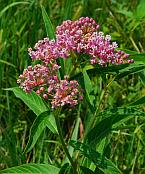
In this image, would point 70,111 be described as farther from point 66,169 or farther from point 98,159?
point 98,159

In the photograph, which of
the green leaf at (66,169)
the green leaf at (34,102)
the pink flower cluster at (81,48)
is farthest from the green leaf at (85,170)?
the pink flower cluster at (81,48)

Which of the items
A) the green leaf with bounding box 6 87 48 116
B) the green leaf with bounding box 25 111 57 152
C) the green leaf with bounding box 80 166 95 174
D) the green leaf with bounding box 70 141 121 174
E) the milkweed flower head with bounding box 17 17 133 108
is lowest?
the green leaf with bounding box 80 166 95 174

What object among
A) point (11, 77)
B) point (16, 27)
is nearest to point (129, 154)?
point (11, 77)

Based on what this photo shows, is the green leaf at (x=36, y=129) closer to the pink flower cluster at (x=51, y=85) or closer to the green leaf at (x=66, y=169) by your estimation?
the pink flower cluster at (x=51, y=85)

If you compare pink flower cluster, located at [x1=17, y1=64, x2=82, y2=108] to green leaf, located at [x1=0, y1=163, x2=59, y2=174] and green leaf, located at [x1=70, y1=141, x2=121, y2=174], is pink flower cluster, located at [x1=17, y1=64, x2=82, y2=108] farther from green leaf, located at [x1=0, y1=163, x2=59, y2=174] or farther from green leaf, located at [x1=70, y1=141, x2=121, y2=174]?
green leaf, located at [x1=0, y1=163, x2=59, y2=174]

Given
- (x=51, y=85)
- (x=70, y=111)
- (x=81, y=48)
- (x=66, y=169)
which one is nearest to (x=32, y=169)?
(x=66, y=169)

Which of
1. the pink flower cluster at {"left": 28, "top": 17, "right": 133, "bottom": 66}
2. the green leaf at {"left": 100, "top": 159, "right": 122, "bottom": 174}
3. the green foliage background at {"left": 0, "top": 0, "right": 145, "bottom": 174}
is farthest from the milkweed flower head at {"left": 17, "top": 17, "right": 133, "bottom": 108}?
the green leaf at {"left": 100, "top": 159, "right": 122, "bottom": 174}
